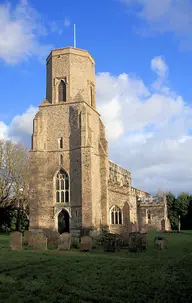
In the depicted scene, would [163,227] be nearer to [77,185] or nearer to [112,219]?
[112,219]

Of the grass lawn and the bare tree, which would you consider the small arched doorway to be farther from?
the grass lawn

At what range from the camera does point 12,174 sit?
40625mm

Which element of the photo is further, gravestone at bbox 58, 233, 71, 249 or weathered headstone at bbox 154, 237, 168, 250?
gravestone at bbox 58, 233, 71, 249

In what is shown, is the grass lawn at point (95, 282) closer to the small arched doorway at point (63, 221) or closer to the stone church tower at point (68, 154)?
the stone church tower at point (68, 154)

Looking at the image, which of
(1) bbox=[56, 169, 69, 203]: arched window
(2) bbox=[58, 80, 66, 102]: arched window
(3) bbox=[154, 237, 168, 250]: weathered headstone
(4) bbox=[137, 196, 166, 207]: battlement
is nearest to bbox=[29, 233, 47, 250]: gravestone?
(3) bbox=[154, 237, 168, 250]: weathered headstone

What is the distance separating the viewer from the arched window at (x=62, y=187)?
33094 mm

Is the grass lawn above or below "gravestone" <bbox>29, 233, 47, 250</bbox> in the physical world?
below

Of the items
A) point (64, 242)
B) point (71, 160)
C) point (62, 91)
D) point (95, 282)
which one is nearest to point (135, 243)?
point (64, 242)

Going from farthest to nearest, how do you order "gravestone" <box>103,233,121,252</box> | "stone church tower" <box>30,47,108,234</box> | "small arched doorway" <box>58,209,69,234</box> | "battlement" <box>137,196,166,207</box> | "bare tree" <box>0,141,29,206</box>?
"battlement" <box>137,196,166,207</box> < "bare tree" <box>0,141,29,206</box> < "small arched doorway" <box>58,209,69,234</box> < "stone church tower" <box>30,47,108,234</box> < "gravestone" <box>103,233,121,252</box>

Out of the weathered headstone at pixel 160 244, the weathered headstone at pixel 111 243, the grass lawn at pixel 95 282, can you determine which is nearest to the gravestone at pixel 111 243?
the weathered headstone at pixel 111 243

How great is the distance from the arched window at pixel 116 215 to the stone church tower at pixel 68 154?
1661 mm

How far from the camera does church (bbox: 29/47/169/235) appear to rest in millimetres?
31922

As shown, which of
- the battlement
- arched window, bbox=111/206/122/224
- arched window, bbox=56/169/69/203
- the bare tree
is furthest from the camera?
the battlement

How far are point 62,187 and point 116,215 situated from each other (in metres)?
6.31
